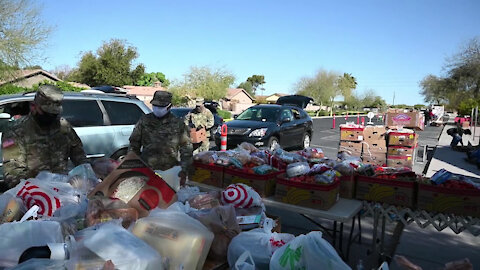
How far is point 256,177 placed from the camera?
11.9ft

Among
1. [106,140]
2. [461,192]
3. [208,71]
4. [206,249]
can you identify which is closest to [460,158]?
[461,192]

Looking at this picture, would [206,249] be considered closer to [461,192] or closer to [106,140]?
[461,192]

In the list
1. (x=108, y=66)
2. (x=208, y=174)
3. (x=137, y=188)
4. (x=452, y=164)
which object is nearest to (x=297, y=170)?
(x=208, y=174)

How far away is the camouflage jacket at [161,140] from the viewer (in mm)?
3832

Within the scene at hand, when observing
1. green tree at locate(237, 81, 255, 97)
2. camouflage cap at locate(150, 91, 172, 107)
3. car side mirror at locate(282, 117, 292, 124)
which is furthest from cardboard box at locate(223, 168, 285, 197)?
green tree at locate(237, 81, 255, 97)

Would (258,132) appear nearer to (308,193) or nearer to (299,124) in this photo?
(299,124)

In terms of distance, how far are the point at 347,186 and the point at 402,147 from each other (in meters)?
4.08

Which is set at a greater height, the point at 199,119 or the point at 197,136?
the point at 199,119

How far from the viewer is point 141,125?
12.6ft

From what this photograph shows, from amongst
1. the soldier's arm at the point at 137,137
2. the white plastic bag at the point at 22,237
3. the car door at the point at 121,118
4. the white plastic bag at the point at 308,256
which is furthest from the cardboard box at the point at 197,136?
the white plastic bag at the point at 308,256

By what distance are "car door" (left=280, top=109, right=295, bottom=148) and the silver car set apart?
5357mm

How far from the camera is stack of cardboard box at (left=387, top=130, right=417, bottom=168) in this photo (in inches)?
278

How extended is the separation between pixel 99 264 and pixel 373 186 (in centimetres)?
298

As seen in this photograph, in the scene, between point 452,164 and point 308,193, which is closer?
point 308,193
